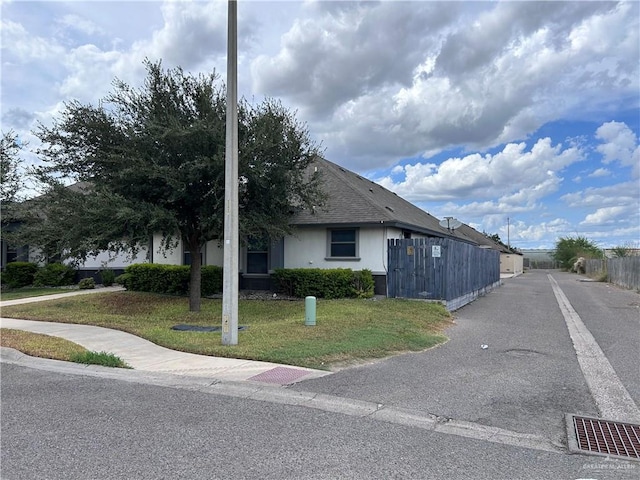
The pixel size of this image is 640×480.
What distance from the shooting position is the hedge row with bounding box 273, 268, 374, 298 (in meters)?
16.4

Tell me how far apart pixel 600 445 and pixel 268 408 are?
11.4ft

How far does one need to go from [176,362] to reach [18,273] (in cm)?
1968

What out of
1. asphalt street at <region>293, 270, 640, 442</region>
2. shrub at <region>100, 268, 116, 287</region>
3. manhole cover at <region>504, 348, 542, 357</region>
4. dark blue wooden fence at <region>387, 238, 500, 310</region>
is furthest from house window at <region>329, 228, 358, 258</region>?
shrub at <region>100, 268, 116, 287</region>

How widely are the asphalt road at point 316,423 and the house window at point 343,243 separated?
9.02m

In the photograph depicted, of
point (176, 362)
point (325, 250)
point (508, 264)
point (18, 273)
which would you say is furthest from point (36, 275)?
point (508, 264)

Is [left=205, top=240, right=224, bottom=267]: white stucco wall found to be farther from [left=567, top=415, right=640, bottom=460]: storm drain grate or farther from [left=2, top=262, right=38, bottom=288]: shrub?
[left=567, top=415, right=640, bottom=460]: storm drain grate

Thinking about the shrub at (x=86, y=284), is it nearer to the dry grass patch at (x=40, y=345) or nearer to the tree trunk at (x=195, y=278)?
the tree trunk at (x=195, y=278)

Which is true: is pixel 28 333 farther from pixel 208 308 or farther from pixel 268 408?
pixel 268 408

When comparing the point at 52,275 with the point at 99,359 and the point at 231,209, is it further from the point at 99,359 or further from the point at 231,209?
the point at 231,209

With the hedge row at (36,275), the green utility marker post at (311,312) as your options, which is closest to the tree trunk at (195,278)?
the green utility marker post at (311,312)

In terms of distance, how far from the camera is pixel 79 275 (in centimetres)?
2373

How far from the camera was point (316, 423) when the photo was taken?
5.15 m

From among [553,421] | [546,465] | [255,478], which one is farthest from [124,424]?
[553,421]

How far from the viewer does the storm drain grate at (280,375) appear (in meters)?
6.86
